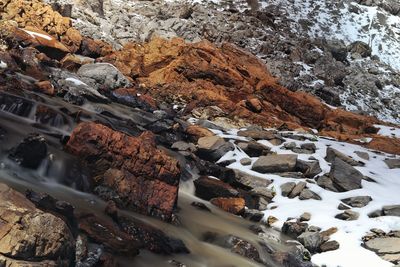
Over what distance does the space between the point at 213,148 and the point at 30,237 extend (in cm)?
911

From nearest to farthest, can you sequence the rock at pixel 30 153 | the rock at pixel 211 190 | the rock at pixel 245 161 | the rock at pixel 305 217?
1. the rock at pixel 30 153
2. the rock at pixel 305 217
3. the rock at pixel 211 190
4. the rock at pixel 245 161

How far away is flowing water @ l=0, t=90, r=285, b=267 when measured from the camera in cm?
726

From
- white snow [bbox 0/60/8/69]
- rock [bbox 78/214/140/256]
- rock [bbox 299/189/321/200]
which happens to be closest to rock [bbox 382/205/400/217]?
rock [bbox 299/189/321/200]

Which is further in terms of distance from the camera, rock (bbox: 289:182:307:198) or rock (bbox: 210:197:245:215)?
rock (bbox: 289:182:307:198)

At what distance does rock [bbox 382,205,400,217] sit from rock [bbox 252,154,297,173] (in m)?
2.94

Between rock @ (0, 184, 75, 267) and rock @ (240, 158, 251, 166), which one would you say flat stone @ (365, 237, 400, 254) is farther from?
rock @ (0, 184, 75, 267)

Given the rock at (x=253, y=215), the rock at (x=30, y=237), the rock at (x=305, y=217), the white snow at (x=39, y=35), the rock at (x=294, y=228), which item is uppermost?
the rock at (x=30, y=237)

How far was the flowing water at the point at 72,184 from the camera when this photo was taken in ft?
23.8

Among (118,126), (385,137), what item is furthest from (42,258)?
(385,137)

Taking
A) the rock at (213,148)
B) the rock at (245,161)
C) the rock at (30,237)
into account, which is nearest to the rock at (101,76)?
the rock at (213,148)

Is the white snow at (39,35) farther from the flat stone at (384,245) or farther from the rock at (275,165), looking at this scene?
the flat stone at (384,245)

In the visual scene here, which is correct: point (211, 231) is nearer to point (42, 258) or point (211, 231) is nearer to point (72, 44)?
point (42, 258)

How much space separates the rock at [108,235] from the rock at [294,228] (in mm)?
4223

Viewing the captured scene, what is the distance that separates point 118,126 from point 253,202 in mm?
4754
